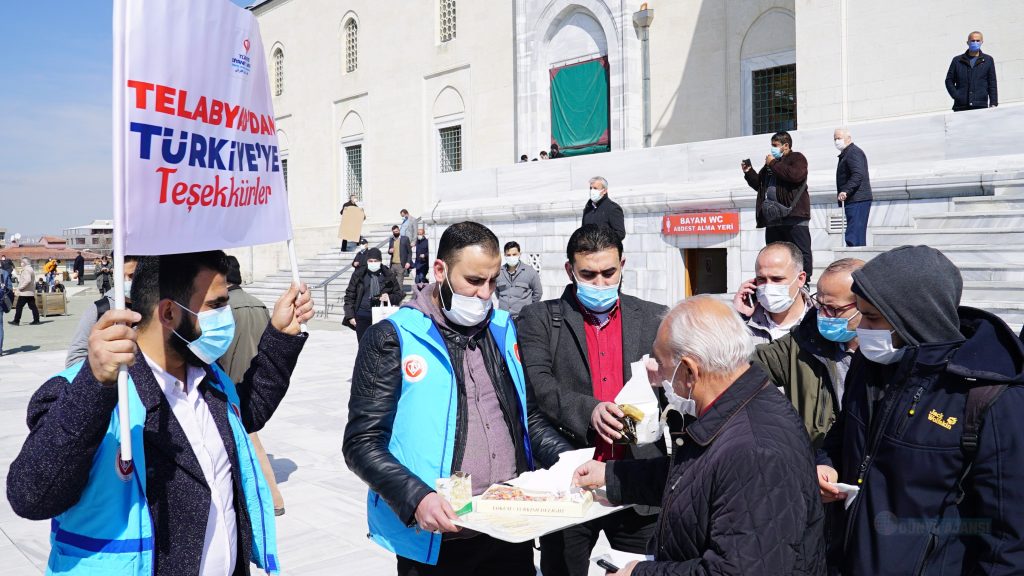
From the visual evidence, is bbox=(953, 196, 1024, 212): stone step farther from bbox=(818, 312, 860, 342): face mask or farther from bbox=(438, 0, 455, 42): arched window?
bbox=(438, 0, 455, 42): arched window

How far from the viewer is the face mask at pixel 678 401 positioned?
229 cm

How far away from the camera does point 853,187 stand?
1013 centimetres

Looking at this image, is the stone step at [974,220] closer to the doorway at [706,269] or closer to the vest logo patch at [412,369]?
the doorway at [706,269]

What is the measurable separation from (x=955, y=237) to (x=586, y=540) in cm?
784

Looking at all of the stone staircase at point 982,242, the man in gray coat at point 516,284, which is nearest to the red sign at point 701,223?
the stone staircase at point 982,242

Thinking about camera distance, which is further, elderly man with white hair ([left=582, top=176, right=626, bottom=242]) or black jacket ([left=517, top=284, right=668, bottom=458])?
elderly man with white hair ([left=582, top=176, right=626, bottom=242])

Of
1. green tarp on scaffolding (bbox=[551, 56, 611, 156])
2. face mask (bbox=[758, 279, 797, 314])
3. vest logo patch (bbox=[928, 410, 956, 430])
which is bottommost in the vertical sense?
vest logo patch (bbox=[928, 410, 956, 430])

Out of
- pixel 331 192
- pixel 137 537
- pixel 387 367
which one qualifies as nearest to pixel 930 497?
pixel 387 367

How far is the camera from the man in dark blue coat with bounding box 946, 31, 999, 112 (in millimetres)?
11875

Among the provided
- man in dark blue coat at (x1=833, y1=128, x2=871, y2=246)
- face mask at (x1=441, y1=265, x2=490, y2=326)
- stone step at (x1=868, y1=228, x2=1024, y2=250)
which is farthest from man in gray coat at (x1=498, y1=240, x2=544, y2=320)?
face mask at (x1=441, y1=265, x2=490, y2=326)

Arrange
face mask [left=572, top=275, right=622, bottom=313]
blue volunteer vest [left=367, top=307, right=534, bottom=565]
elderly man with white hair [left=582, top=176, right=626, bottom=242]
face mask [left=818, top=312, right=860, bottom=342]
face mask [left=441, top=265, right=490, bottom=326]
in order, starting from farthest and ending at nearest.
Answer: elderly man with white hair [left=582, top=176, right=626, bottom=242]
face mask [left=572, top=275, right=622, bottom=313]
face mask [left=818, top=312, right=860, bottom=342]
face mask [left=441, top=265, right=490, bottom=326]
blue volunteer vest [left=367, top=307, right=534, bottom=565]

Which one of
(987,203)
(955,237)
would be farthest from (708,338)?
(987,203)

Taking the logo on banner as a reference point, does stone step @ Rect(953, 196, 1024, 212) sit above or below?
above

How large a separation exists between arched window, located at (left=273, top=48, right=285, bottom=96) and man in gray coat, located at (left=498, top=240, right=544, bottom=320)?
3134 cm
